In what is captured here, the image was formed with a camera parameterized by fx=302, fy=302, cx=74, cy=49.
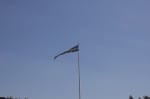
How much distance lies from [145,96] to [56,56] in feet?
99.4

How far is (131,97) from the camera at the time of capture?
67500 millimetres

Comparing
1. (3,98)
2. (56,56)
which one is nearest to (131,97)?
(56,56)

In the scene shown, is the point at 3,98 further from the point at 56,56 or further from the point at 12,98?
the point at 56,56

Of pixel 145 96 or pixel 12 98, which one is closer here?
pixel 145 96

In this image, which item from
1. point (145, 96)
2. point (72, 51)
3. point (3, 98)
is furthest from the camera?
point (3, 98)

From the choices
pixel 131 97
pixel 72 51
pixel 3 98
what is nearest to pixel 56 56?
pixel 72 51

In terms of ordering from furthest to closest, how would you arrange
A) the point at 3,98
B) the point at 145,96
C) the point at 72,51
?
the point at 3,98 → the point at 145,96 → the point at 72,51

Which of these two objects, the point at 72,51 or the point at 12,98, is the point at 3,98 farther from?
the point at 72,51

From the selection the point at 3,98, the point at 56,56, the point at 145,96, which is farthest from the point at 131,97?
the point at 3,98

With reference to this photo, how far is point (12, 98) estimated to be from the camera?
8825cm

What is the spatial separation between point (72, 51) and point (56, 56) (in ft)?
10.9

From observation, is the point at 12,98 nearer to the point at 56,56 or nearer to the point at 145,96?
the point at 145,96

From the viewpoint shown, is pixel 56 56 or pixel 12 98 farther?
pixel 12 98

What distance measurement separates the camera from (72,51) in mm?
41438
